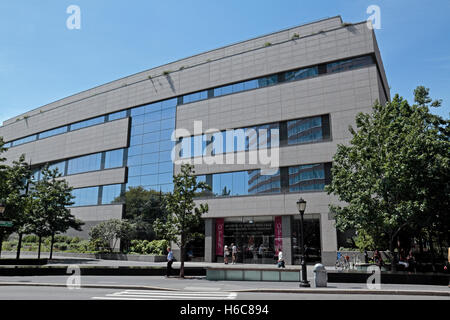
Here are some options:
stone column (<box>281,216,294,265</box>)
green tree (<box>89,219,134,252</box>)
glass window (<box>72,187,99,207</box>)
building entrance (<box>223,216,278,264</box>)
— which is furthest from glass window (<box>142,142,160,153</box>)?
stone column (<box>281,216,294,265</box>)

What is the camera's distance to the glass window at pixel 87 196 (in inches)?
1873

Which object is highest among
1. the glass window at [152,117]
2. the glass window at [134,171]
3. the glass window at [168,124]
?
the glass window at [152,117]

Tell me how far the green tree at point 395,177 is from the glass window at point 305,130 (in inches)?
408

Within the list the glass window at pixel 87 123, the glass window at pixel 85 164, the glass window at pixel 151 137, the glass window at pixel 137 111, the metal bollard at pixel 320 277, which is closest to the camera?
the metal bollard at pixel 320 277

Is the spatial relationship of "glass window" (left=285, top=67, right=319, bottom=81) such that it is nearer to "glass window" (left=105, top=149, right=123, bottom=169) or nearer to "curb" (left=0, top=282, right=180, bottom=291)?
"glass window" (left=105, top=149, right=123, bottom=169)

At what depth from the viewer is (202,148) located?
125ft

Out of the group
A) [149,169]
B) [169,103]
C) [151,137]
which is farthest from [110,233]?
[169,103]

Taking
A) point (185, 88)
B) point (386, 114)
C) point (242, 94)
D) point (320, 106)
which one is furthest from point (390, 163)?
point (185, 88)

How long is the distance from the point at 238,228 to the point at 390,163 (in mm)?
19158

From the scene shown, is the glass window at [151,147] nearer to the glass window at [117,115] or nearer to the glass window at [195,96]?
the glass window at [117,115]

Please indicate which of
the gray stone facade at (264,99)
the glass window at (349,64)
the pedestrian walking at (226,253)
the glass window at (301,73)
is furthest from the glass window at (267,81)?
the pedestrian walking at (226,253)

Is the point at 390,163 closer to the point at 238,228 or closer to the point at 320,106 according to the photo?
the point at 320,106

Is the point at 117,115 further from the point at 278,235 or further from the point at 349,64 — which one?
the point at 349,64

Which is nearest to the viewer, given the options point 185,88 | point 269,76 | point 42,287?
point 42,287
